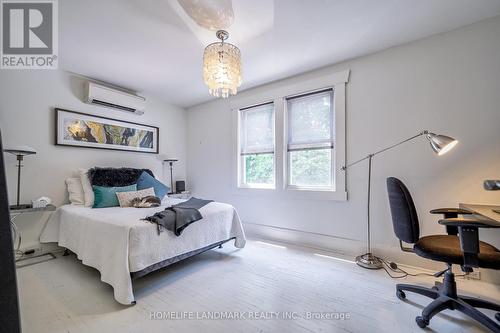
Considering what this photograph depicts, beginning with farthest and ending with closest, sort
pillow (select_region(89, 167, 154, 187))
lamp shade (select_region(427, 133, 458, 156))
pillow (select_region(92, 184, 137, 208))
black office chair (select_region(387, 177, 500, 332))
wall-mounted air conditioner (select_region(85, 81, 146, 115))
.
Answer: wall-mounted air conditioner (select_region(85, 81, 146, 115)) < pillow (select_region(89, 167, 154, 187)) < pillow (select_region(92, 184, 137, 208)) < lamp shade (select_region(427, 133, 458, 156)) < black office chair (select_region(387, 177, 500, 332))

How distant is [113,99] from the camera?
3266mm

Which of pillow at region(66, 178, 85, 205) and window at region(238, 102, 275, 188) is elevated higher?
window at region(238, 102, 275, 188)

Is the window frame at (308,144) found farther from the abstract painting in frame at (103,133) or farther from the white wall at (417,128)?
the abstract painting in frame at (103,133)

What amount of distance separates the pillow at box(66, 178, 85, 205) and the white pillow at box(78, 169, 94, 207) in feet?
0.23

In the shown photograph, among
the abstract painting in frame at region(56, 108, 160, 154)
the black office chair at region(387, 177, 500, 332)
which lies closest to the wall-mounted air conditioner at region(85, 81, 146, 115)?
the abstract painting in frame at region(56, 108, 160, 154)

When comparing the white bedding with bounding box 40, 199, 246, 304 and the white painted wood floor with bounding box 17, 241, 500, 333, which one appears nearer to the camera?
the white painted wood floor with bounding box 17, 241, 500, 333

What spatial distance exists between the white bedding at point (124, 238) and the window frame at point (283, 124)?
914 millimetres

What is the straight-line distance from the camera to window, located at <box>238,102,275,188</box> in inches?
137

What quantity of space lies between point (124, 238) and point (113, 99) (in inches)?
96.2

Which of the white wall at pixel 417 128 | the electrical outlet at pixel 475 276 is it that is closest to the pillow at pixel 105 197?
the white wall at pixel 417 128

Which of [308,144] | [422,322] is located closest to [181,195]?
[308,144]

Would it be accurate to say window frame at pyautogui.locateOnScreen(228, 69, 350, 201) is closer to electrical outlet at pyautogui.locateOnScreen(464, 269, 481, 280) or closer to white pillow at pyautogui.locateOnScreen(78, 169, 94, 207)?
electrical outlet at pyautogui.locateOnScreen(464, 269, 481, 280)

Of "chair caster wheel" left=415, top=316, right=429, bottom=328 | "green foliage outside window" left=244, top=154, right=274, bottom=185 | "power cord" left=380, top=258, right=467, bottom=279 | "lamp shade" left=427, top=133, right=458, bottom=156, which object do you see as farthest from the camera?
"green foliage outside window" left=244, top=154, right=274, bottom=185

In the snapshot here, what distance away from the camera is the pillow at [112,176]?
295 cm
